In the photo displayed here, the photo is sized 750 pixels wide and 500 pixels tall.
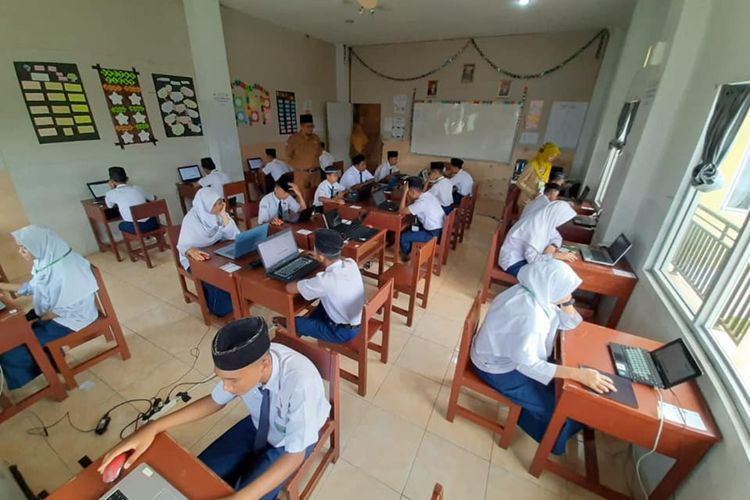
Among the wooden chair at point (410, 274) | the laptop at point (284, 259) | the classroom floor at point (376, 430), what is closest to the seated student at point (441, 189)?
the wooden chair at point (410, 274)

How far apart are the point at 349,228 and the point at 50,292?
216cm

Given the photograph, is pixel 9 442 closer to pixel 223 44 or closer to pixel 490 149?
pixel 223 44

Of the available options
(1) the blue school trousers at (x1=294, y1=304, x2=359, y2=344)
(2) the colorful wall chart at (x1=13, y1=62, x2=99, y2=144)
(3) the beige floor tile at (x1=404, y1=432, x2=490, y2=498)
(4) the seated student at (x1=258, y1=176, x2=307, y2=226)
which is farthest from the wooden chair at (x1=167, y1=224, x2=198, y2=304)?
(3) the beige floor tile at (x1=404, y1=432, x2=490, y2=498)

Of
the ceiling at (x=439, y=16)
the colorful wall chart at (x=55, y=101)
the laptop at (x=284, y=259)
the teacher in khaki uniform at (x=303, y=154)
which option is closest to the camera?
the laptop at (x=284, y=259)

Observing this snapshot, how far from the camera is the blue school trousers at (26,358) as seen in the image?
1806 millimetres

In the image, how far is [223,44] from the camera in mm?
4414

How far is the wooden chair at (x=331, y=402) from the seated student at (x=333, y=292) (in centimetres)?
49

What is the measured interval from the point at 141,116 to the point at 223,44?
1554 millimetres

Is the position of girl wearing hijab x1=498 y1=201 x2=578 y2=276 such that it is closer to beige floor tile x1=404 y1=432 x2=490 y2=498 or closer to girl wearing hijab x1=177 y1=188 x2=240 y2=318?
beige floor tile x1=404 y1=432 x2=490 y2=498

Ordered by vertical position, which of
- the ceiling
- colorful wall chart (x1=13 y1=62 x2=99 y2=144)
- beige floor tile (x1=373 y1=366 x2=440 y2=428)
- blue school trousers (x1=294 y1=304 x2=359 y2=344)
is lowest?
beige floor tile (x1=373 y1=366 x2=440 y2=428)

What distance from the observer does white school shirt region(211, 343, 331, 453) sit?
1.10 m

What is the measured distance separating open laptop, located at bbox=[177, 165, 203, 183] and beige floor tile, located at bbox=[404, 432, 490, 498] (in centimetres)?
478

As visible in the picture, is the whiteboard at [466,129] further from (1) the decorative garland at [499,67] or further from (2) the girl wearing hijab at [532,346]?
(2) the girl wearing hijab at [532,346]

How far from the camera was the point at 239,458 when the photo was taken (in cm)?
132
